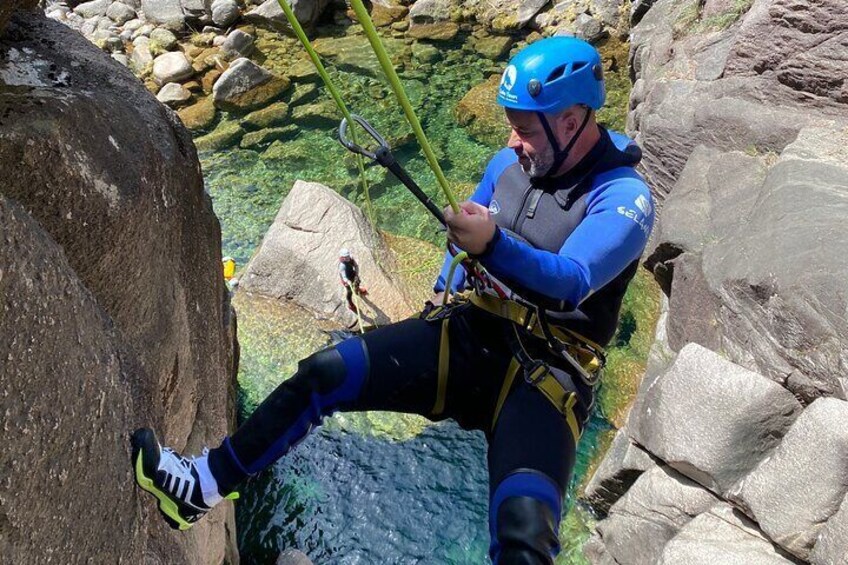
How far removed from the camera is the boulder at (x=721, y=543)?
4.54 m

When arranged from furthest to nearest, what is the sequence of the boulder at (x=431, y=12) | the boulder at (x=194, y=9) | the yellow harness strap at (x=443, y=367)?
the boulder at (x=431, y=12) < the boulder at (x=194, y=9) < the yellow harness strap at (x=443, y=367)

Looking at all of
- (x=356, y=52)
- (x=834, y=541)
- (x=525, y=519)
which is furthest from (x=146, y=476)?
(x=356, y=52)

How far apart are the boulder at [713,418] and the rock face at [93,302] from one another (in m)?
3.06

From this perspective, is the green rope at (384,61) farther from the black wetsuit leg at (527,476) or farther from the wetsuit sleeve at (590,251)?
the black wetsuit leg at (527,476)

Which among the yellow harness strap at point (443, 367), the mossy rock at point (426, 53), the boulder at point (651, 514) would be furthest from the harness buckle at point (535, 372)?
the mossy rock at point (426, 53)

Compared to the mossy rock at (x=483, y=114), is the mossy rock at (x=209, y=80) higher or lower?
higher

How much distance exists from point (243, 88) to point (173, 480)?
10250 millimetres

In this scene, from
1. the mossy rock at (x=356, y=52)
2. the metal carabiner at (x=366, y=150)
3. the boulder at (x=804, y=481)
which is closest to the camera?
the metal carabiner at (x=366, y=150)

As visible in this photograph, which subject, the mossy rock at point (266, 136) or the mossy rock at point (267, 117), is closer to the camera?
the mossy rock at point (266, 136)


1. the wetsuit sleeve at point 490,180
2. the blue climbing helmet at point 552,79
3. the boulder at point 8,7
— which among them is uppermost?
the boulder at point 8,7

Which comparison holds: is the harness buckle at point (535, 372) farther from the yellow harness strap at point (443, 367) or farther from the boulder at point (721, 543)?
the boulder at point (721, 543)

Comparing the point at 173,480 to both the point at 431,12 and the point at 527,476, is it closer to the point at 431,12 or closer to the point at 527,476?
the point at 527,476

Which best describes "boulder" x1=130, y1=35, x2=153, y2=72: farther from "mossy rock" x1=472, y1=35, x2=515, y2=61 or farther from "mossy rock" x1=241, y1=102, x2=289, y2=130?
"mossy rock" x1=472, y1=35, x2=515, y2=61

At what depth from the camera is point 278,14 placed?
14.1m
